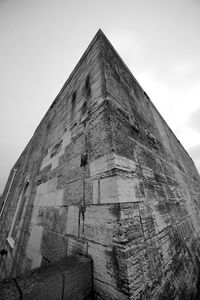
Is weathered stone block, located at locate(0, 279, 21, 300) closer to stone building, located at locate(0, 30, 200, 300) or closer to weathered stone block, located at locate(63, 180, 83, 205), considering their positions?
stone building, located at locate(0, 30, 200, 300)

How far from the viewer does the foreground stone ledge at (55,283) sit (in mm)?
840

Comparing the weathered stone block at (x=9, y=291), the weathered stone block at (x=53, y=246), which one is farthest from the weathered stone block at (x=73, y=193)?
the weathered stone block at (x=9, y=291)

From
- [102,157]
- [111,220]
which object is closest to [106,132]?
[102,157]

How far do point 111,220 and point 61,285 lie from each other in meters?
0.61

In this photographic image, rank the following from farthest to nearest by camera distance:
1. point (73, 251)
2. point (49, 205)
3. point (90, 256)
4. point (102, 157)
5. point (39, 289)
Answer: point (49, 205)
point (102, 157)
point (73, 251)
point (90, 256)
point (39, 289)

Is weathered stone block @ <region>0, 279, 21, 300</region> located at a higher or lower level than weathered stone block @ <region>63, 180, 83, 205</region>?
lower

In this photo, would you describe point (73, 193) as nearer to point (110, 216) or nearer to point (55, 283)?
point (110, 216)

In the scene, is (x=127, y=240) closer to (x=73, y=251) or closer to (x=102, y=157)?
(x=73, y=251)

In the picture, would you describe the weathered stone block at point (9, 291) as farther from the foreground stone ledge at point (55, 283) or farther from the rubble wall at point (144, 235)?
the rubble wall at point (144, 235)

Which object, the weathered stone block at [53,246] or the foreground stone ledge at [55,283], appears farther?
the weathered stone block at [53,246]

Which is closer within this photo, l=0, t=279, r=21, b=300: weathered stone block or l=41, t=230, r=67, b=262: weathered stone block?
l=0, t=279, r=21, b=300: weathered stone block

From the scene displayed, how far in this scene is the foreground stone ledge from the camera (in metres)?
0.84

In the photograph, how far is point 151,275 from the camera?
1.18 metres

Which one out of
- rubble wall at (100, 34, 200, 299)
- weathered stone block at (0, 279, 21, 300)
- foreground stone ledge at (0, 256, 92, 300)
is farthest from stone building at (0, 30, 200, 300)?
weathered stone block at (0, 279, 21, 300)
